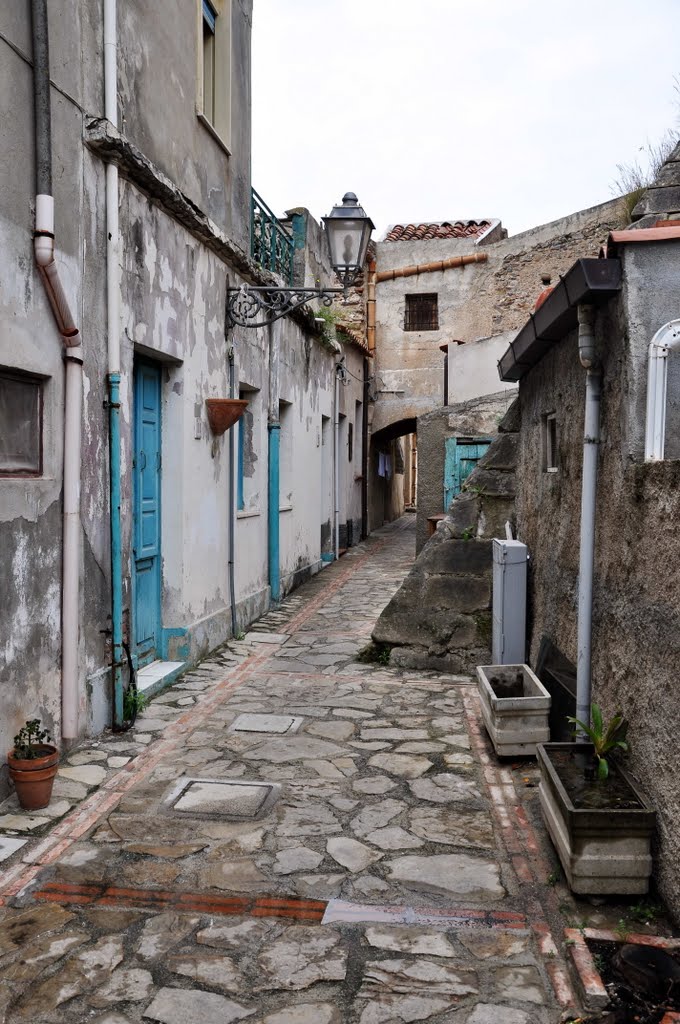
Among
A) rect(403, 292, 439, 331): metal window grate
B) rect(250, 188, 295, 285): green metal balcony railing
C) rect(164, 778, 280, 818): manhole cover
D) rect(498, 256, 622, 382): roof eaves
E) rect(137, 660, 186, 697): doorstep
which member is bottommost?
rect(164, 778, 280, 818): manhole cover

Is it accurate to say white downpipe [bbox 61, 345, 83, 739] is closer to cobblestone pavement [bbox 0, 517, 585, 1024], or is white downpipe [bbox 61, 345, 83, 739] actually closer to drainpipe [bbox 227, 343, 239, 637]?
cobblestone pavement [bbox 0, 517, 585, 1024]

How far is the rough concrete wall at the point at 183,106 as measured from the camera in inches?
228

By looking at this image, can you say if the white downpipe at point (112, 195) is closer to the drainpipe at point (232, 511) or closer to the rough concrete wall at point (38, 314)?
the rough concrete wall at point (38, 314)

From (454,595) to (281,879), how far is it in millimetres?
4007

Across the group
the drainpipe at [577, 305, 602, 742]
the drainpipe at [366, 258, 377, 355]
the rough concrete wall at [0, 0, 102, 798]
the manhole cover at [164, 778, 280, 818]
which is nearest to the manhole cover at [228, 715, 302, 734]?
the manhole cover at [164, 778, 280, 818]

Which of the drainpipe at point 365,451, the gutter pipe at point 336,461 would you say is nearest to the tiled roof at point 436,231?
the drainpipe at point 365,451

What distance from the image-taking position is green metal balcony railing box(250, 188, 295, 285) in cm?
943

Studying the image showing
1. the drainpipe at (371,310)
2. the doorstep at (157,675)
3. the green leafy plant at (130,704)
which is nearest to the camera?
the green leafy plant at (130,704)

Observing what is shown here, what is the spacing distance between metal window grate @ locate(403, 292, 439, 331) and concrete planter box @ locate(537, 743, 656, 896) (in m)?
17.1

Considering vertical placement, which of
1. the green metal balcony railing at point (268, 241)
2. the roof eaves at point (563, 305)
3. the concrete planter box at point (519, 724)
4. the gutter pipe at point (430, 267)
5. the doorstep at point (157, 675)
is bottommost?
the doorstep at point (157, 675)

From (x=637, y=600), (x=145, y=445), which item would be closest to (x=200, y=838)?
(x=637, y=600)

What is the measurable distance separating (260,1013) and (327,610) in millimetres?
7501

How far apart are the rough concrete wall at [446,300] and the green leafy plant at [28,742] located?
600 inches

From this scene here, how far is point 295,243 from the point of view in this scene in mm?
12375
